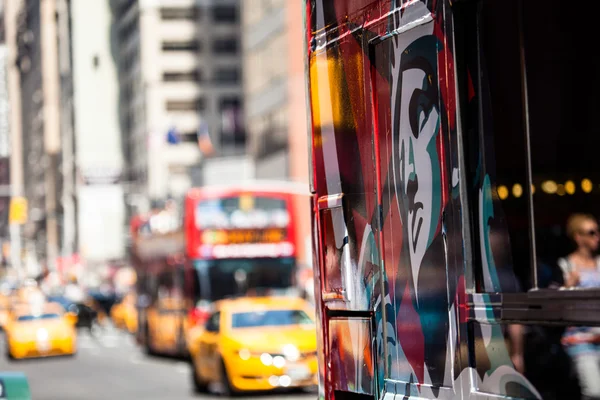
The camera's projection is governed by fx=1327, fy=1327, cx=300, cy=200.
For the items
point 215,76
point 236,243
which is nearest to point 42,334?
point 236,243

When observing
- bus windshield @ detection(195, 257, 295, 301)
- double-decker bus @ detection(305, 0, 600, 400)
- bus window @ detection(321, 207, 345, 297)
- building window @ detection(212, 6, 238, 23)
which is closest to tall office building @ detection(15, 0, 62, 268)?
building window @ detection(212, 6, 238, 23)

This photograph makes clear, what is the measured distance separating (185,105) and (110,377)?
87.3 metres

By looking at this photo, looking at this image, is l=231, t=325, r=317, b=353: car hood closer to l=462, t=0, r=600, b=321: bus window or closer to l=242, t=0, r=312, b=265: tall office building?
l=462, t=0, r=600, b=321: bus window

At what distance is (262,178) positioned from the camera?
6762 cm

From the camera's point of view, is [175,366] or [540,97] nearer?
[540,97]

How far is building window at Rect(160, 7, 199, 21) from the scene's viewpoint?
111m

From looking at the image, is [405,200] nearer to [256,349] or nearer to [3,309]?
[256,349]

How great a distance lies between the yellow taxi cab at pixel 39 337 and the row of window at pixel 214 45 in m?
77.1

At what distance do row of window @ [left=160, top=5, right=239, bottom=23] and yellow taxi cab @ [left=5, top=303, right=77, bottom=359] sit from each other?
76420mm

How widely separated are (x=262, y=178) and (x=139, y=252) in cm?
3179

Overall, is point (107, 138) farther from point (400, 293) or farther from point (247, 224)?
point (400, 293)

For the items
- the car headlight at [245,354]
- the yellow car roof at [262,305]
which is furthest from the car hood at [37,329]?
the car headlight at [245,354]

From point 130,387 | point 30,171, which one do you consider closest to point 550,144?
point 130,387

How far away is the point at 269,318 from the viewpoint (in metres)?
21.1
